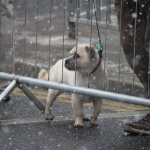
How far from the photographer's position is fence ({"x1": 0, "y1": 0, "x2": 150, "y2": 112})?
6.08 meters

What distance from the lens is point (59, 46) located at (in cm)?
974

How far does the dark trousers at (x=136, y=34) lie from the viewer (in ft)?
19.5

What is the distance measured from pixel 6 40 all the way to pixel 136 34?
6.43 feet

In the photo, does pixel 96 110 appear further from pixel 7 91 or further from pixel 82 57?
pixel 7 91

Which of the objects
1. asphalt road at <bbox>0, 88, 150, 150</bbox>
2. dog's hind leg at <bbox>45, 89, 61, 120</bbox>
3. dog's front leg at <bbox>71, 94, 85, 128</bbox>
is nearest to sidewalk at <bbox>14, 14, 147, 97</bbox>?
asphalt road at <bbox>0, 88, 150, 150</bbox>

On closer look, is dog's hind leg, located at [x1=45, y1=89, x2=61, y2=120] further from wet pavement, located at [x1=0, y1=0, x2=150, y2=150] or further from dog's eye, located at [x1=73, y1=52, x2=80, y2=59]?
dog's eye, located at [x1=73, y1=52, x2=80, y2=59]

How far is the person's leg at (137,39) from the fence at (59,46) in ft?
0.46

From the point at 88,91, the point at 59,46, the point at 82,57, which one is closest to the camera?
the point at 88,91

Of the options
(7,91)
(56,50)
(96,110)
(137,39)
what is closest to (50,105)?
(96,110)

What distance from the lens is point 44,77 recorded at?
22.5ft

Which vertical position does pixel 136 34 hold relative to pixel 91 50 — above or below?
above

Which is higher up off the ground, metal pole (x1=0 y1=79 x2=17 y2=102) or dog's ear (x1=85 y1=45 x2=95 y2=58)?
dog's ear (x1=85 y1=45 x2=95 y2=58)

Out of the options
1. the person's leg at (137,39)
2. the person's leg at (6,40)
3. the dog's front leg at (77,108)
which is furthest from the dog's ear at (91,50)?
the person's leg at (6,40)

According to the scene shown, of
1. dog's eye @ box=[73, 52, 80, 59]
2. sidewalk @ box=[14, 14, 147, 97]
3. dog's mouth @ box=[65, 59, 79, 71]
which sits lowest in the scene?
sidewalk @ box=[14, 14, 147, 97]
